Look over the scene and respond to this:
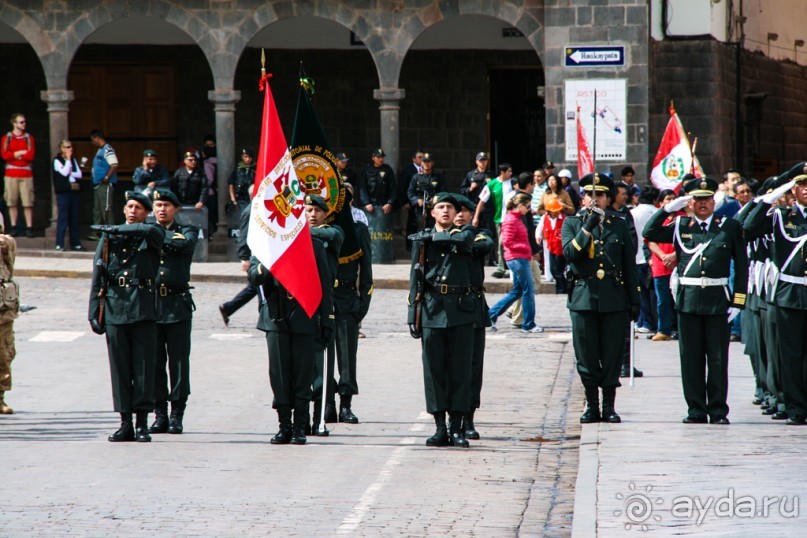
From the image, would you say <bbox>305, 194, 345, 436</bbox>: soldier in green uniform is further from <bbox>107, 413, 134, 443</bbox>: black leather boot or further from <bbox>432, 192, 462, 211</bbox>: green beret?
<bbox>107, 413, 134, 443</bbox>: black leather boot

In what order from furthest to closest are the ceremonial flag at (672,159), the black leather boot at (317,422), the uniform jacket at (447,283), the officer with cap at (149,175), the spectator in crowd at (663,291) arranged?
the officer with cap at (149,175) → the ceremonial flag at (672,159) → the spectator in crowd at (663,291) → the black leather boot at (317,422) → the uniform jacket at (447,283)

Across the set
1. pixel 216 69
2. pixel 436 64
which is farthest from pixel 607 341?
pixel 436 64

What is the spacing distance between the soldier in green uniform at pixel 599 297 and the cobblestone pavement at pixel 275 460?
0.46 m

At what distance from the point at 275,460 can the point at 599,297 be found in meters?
2.74

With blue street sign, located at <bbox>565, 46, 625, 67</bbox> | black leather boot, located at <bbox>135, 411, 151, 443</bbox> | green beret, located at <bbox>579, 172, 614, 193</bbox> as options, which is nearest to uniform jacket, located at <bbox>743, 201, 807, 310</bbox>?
green beret, located at <bbox>579, 172, 614, 193</bbox>

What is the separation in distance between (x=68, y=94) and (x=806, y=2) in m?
16.5

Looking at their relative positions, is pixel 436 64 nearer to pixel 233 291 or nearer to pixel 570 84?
pixel 570 84

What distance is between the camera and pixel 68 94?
2447cm

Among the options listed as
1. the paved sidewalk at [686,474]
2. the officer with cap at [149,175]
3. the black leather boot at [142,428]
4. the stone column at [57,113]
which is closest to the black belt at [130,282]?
the black leather boot at [142,428]

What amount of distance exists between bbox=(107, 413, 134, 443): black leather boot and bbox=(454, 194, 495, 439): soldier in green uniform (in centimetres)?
236

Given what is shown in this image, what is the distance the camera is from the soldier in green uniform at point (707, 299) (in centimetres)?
1087

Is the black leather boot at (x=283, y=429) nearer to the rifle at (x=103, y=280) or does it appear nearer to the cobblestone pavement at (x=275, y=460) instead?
the cobblestone pavement at (x=275, y=460)

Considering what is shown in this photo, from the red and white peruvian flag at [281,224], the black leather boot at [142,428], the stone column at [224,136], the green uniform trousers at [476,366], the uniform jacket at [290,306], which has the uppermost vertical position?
the stone column at [224,136]

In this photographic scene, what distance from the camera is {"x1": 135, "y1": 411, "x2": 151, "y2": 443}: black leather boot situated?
35.1 feet
